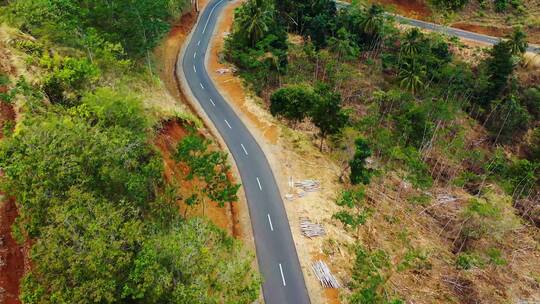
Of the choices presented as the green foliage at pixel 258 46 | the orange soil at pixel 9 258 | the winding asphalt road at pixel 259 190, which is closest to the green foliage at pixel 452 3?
the green foliage at pixel 258 46

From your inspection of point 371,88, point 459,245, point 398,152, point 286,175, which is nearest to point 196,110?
point 286,175

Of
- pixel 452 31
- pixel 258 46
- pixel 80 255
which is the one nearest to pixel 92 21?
pixel 258 46

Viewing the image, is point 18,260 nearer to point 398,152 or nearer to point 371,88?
point 398,152

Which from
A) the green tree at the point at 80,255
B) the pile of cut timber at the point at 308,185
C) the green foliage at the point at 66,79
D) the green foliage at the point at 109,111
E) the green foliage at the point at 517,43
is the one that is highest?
the green foliage at the point at 66,79

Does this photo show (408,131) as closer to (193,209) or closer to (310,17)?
(310,17)

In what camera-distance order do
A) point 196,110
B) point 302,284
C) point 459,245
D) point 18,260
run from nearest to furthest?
point 18,260 < point 302,284 < point 459,245 < point 196,110

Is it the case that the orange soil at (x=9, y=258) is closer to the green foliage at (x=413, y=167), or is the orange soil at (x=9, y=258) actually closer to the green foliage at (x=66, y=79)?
the green foliage at (x=66, y=79)

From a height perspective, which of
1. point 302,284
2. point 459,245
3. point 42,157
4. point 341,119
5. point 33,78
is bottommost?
point 459,245
